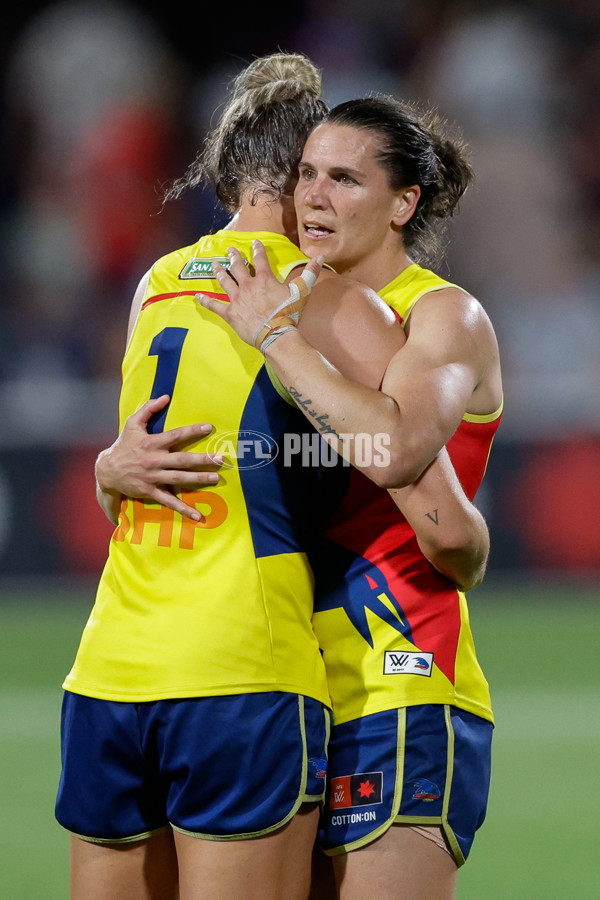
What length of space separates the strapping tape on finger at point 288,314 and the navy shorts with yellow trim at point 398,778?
86 cm

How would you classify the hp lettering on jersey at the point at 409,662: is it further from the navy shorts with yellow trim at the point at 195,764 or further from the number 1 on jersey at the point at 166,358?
the number 1 on jersey at the point at 166,358

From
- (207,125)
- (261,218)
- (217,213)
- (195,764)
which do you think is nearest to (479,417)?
(261,218)

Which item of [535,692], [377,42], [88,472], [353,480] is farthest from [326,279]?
[377,42]

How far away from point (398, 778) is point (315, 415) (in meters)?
0.82

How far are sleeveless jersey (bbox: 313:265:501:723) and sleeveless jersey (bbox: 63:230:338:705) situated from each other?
0.11 meters

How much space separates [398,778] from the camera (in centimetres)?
250

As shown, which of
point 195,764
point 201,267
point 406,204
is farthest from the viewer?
point 406,204

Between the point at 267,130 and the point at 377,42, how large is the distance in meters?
9.88

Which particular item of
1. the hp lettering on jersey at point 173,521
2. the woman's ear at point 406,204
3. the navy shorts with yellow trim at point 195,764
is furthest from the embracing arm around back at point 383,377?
the navy shorts with yellow trim at point 195,764

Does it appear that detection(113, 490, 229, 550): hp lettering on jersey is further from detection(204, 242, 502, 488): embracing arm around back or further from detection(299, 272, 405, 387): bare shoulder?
detection(299, 272, 405, 387): bare shoulder

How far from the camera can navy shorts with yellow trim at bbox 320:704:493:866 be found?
249 centimetres

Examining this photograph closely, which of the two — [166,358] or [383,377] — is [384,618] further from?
[166,358]

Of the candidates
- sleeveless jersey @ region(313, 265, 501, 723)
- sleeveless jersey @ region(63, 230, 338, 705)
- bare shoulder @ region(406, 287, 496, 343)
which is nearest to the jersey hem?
sleeveless jersey @ region(63, 230, 338, 705)

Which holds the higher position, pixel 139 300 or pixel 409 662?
pixel 139 300
